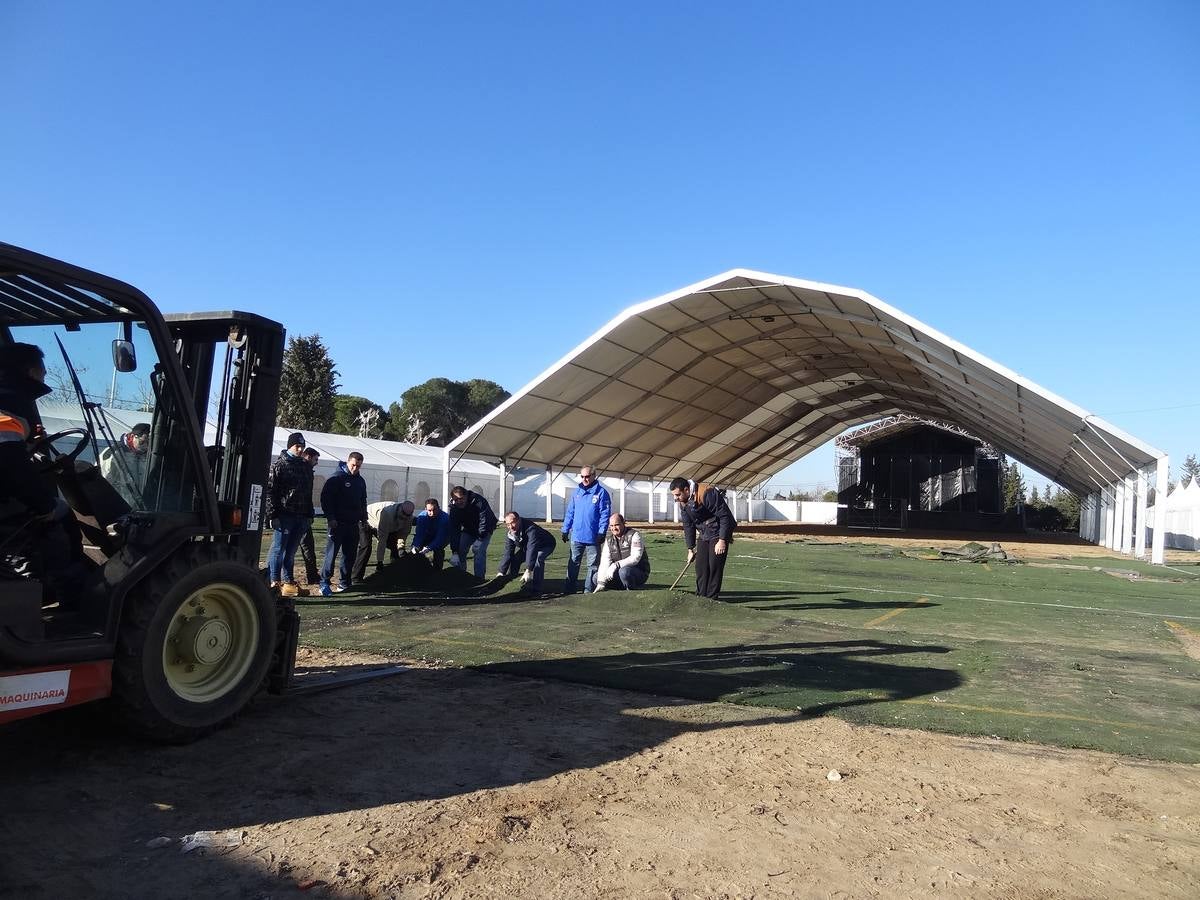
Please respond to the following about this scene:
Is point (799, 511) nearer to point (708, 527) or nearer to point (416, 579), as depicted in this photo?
point (708, 527)

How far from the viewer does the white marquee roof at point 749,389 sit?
63.8ft

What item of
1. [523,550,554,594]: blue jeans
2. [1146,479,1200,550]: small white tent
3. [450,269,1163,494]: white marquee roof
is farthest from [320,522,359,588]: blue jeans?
[1146,479,1200,550]: small white tent

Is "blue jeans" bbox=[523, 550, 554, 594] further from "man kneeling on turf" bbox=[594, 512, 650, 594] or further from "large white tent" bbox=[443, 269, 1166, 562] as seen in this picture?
"large white tent" bbox=[443, 269, 1166, 562]

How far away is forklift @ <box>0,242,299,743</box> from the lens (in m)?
3.74

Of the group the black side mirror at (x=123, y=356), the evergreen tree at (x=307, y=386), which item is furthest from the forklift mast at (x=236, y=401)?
the evergreen tree at (x=307, y=386)

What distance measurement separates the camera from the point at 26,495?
11.8 feet

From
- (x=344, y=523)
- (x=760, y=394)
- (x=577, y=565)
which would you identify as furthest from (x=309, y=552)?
(x=760, y=394)

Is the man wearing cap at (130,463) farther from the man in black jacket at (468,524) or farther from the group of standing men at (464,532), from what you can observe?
the man in black jacket at (468,524)

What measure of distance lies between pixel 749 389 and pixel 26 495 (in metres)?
30.0

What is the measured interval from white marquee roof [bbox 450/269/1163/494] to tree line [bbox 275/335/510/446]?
9.50 metres

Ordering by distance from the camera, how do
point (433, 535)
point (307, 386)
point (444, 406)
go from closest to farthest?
point (433, 535)
point (307, 386)
point (444, 406)

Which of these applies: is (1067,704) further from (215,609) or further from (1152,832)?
(215,609)

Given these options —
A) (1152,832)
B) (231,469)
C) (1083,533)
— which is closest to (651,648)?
(231,469)

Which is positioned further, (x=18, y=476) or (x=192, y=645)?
(x=192, y=645)
